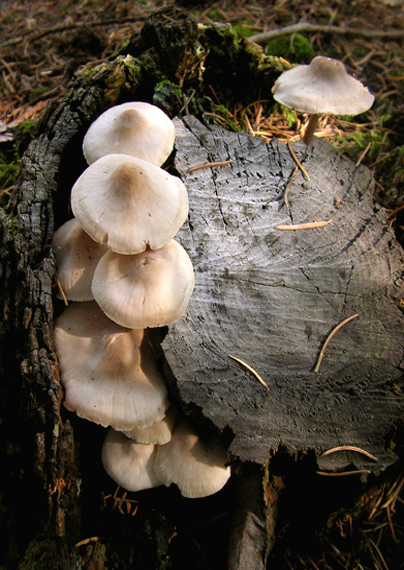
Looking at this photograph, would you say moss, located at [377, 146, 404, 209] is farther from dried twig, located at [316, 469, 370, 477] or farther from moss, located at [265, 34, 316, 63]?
dried twig, located at [316, 469, 370, 477]

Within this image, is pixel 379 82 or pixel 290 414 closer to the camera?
pixel 290 414

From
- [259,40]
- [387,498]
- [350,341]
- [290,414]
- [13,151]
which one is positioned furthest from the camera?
[259,40]

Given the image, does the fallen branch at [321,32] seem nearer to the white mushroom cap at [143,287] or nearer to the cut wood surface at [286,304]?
the cut wood surface at [286,304]

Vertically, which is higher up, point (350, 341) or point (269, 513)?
point (350, 341)

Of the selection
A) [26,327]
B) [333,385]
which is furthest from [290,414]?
[26,327]

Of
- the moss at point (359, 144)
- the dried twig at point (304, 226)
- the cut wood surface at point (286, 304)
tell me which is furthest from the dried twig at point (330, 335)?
the moss at point (359, 144)

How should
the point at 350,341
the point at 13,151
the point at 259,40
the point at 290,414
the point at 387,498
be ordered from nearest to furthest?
the point at 290,414 < the point at 350,341 < the point at 387,498 < the point at 13,151 < the point at 259,40

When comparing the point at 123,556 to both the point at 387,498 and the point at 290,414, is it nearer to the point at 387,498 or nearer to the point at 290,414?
the point at 290,414
